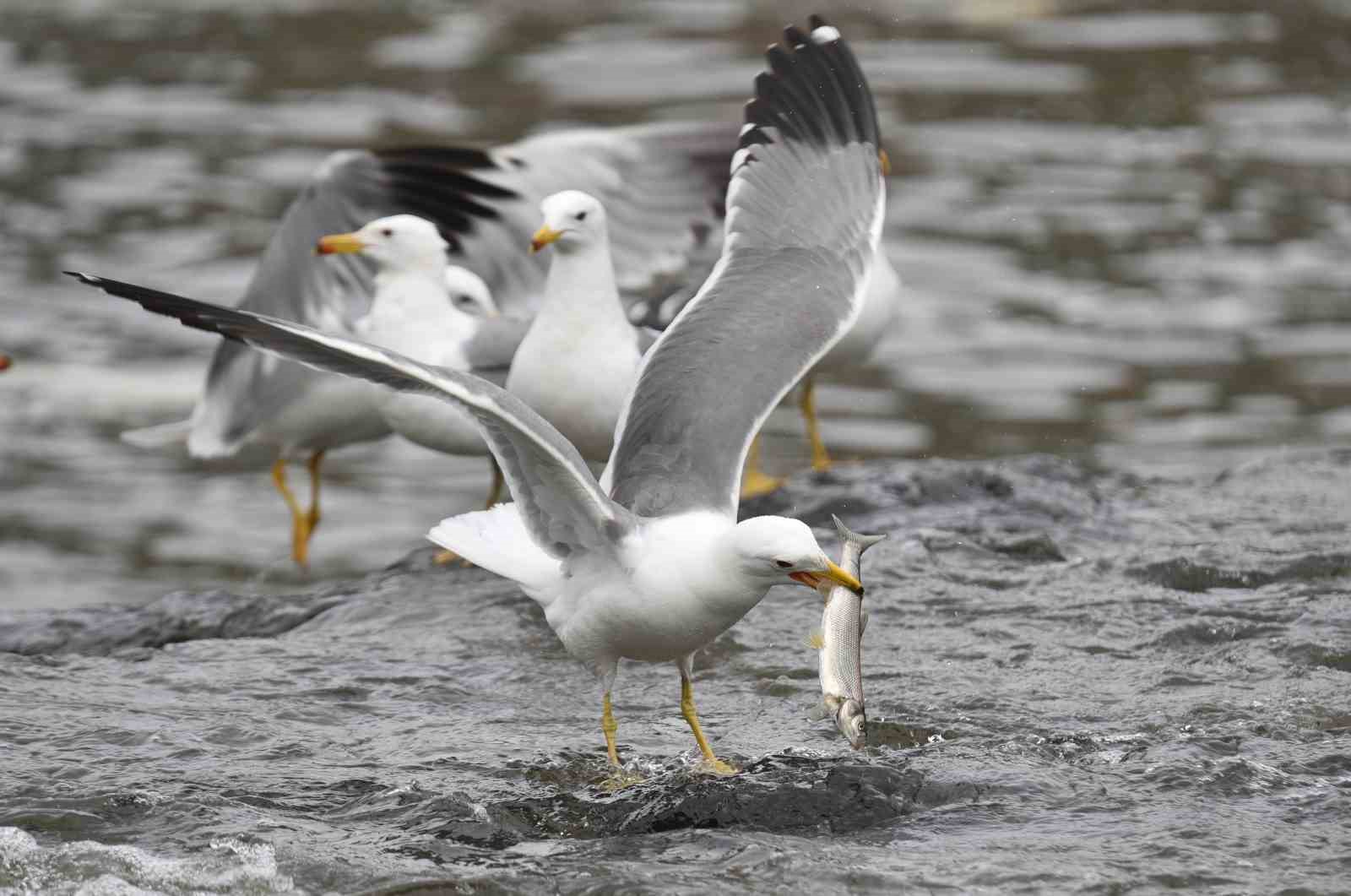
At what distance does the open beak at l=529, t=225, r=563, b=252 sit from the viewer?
626cm

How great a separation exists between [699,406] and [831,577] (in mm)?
840

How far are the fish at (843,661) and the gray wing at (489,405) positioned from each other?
517 millimetres

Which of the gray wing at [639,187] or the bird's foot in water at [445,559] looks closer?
the bird's foot in water at [445,559]

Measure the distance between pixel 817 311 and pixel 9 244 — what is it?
27.5 feet

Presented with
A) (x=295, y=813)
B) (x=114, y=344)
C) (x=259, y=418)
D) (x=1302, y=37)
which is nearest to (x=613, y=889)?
(x=295, y=813)

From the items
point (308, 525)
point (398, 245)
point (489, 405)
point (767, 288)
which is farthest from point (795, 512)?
point (489, 405)

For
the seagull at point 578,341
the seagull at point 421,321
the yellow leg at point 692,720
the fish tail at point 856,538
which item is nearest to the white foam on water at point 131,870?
the yellow leg at point 692,720

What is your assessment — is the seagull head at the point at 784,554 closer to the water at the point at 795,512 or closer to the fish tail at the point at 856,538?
the fish tail at the point at 856,538

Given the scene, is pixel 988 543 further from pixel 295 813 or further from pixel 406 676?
pixel 295 813

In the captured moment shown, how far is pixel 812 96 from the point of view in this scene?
6.01m

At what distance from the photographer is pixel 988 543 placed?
21.8 ft

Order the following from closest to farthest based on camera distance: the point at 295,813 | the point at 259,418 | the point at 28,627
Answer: the point at 295,813 < the point at 28,627 < the point at 259,418

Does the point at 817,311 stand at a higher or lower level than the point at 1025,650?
higher

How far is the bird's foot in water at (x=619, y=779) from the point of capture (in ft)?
15.2
